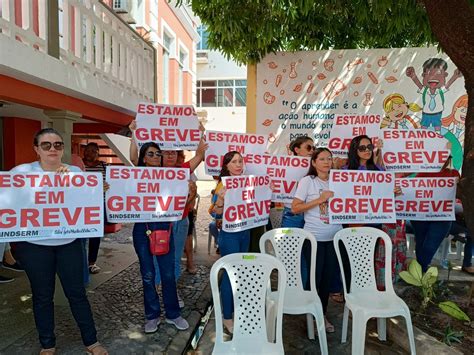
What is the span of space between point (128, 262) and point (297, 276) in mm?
3498

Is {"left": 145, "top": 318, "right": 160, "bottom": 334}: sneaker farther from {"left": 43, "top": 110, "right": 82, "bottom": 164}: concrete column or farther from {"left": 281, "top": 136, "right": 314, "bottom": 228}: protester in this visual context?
{"left": 43, "top": 110, "right": 82, "bottom": 164}: concrete column

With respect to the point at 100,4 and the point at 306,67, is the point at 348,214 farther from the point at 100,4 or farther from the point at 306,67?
the point at 100,4

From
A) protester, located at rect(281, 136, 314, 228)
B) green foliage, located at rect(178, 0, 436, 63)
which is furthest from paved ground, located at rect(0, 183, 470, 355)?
green foliage, located at rect(178, 0, 436, 63)

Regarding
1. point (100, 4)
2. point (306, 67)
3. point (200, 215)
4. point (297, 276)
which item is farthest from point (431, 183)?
point (200, 215)

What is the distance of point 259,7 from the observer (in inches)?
216

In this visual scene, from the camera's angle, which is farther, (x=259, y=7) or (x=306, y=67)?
(x=306, y=67)

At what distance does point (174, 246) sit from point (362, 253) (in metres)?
1.83

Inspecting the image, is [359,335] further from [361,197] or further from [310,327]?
[361,197]

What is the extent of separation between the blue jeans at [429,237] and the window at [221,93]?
1954cm

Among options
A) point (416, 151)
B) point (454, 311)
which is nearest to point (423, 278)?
point (454, 311)

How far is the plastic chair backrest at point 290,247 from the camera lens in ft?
11.4

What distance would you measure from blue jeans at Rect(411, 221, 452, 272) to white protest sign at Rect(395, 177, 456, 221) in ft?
0.79

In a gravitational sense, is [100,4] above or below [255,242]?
above

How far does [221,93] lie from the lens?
24016mm
